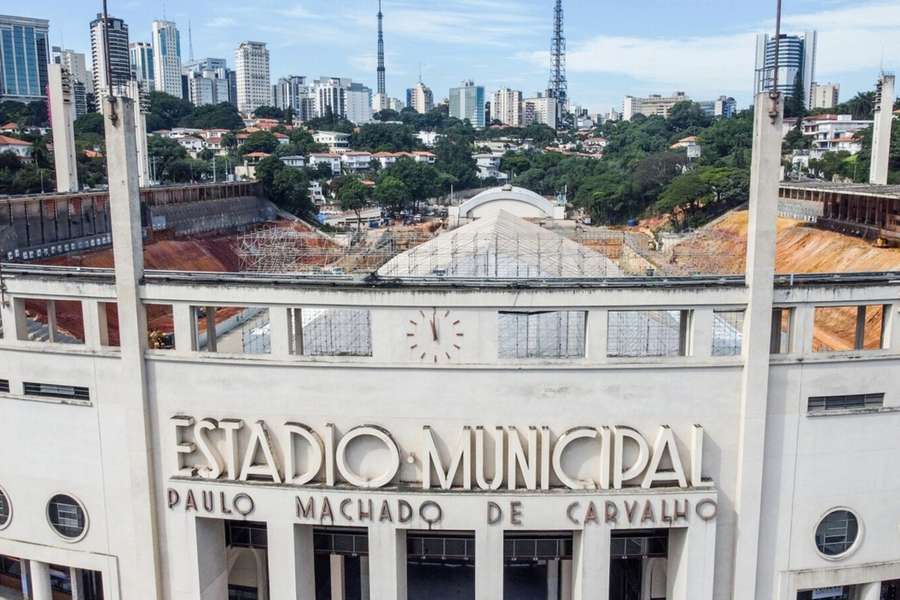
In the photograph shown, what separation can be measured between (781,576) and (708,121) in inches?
6509

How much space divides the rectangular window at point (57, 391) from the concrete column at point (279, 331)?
564cm

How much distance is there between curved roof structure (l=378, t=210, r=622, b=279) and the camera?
3275 cm

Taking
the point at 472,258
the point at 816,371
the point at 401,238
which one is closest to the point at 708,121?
the point at 401,238

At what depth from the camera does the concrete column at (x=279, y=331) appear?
20219 millimetres

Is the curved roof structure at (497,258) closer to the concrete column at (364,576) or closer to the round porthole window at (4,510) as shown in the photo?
the concrete column at (364,576)

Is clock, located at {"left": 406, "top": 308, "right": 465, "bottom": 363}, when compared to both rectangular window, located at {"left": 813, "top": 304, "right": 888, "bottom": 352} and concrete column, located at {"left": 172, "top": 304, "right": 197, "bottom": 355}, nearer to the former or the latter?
concrete column, located at {"left": 172, "top": 304, "right": 197, "bottom": 355}

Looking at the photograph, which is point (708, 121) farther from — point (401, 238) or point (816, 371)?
point (816, 371)

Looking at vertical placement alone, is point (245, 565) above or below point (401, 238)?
below

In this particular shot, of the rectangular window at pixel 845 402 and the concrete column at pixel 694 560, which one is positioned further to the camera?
the rectangular window at pixel 845 402

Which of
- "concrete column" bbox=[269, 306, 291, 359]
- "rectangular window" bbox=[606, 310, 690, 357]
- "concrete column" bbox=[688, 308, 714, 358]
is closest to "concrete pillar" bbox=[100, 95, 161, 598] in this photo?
"concrete column" bbox=[269, 306, 291, 359]

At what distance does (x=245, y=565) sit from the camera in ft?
77.0

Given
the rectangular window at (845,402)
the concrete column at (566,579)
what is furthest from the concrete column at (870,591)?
the concrete column at (566,579)

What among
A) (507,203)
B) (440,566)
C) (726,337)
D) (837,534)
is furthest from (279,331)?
(507,203)

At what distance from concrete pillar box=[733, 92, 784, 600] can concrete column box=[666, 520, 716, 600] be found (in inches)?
41.3
